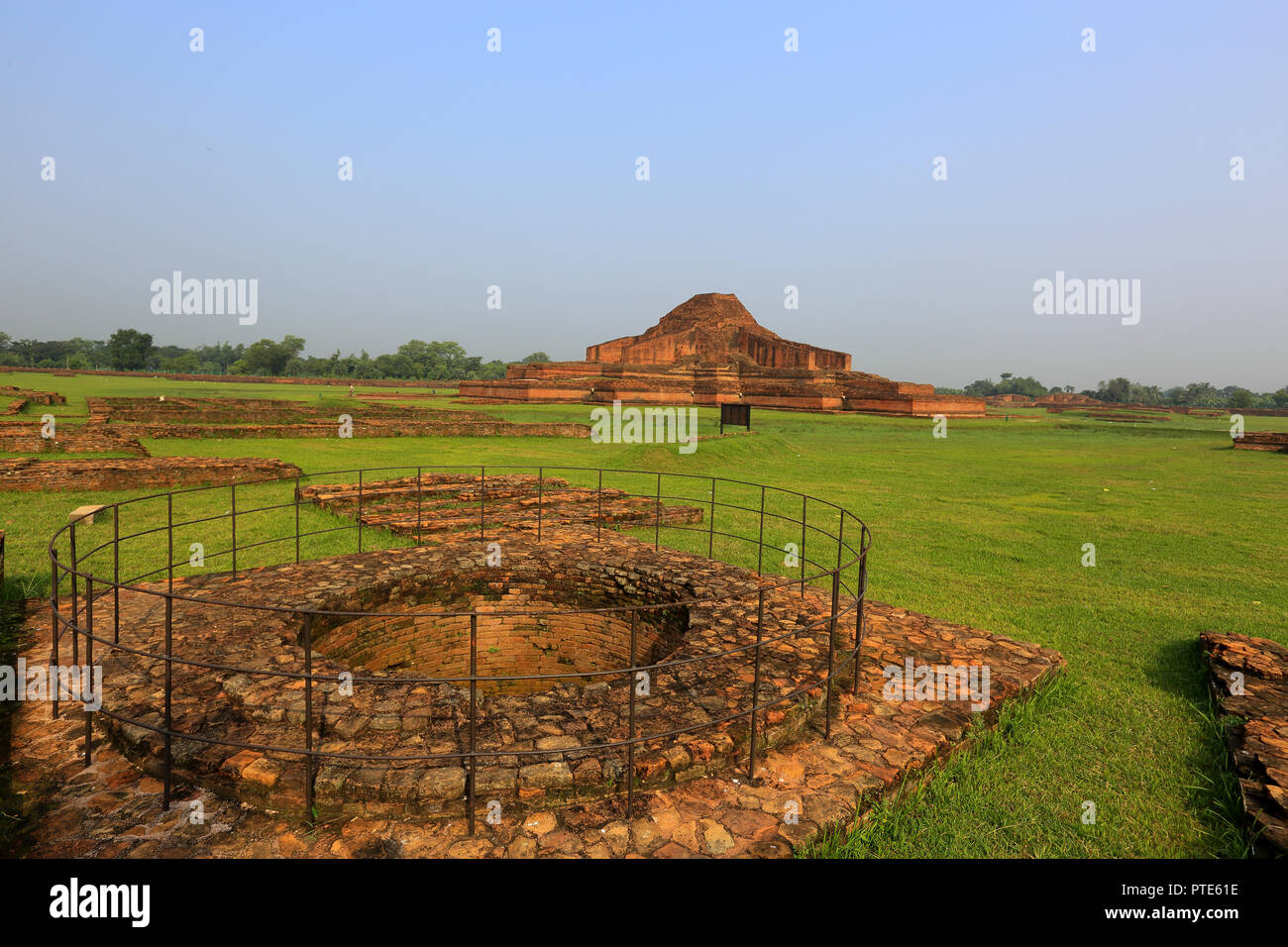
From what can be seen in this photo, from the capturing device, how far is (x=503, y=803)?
2924mm

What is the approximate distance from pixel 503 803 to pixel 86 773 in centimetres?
202

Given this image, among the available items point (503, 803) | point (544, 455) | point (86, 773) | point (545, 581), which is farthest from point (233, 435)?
point (503, 803)

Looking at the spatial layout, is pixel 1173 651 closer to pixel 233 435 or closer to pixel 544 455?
pixel 544 455

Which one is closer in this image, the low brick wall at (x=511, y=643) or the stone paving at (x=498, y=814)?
the stone paving at (x=498, y=814)

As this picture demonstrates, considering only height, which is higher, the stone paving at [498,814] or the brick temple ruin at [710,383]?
the brick temple ruin at [710,383]

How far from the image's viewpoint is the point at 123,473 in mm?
10859

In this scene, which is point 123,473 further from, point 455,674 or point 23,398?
point 23,398

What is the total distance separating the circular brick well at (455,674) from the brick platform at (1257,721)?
2.09m

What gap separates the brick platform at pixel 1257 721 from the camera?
10.1ft

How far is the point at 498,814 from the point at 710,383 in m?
34.1

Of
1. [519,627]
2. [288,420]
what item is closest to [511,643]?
[519,627]

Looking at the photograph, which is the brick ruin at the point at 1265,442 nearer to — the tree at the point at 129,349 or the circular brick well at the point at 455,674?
the circular brick well at the point at 455,674

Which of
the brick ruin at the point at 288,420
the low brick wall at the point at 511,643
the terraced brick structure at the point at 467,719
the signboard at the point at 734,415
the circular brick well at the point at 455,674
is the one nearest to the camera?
the terraced brick structure at the point at 467,719

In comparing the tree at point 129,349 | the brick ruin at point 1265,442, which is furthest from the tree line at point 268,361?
the brick ruin at point 1265,442
